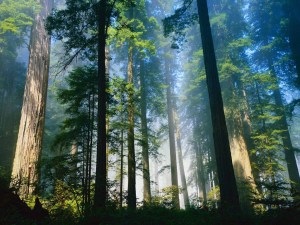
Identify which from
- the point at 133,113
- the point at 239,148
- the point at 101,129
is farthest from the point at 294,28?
the point at 101,129

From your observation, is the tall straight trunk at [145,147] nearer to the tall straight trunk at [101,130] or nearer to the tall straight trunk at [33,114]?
the tall straight trunk at [33,114]

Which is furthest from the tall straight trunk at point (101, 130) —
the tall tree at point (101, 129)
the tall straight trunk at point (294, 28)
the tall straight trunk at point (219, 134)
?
the tall straight trunk at point (294, 28)

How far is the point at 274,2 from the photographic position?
17.5m

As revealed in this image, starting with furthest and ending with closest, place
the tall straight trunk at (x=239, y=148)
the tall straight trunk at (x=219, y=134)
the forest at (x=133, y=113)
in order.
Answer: the tall straight trunk at (x=239, y=148)
the tall straight trunk at (x=219, y=134)
the forest at (x=133, y=113)

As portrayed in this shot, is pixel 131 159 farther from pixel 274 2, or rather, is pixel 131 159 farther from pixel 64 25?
pixel 274 2

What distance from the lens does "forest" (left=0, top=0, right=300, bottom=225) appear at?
7.25m

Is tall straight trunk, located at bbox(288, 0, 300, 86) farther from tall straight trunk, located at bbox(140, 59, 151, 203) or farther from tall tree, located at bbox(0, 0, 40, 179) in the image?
tall tree, located at bbox(0, 0, 40, 179)

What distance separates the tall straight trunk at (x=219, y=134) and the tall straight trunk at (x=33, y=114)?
590 centimetres

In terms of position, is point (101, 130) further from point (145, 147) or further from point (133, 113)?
point (145, 147)

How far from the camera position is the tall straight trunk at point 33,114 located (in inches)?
388

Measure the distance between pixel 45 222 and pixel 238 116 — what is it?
1354 cm

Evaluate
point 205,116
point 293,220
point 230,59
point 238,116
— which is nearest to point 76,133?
point 293,220

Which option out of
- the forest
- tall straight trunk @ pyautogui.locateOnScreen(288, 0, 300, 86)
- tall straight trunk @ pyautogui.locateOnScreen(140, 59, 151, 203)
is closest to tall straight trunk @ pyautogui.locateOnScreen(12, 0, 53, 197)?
the forest

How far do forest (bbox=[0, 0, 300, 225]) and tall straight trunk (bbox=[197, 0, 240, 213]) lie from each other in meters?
0.03
